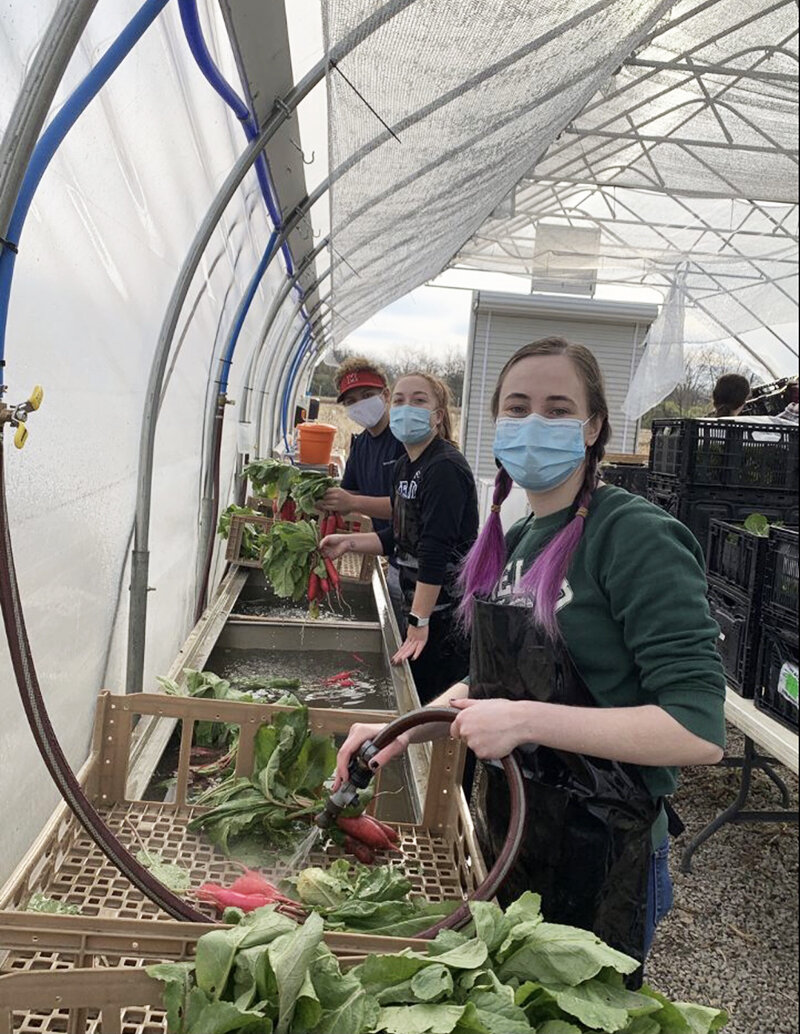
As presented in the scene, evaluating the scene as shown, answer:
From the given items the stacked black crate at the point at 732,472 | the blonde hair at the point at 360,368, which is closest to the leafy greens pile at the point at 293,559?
the blonde hair at the point at 360,368

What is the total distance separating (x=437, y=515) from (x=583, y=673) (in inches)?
77.2

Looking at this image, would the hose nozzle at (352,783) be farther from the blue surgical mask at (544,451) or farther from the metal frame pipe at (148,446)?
the metal frame pipe at (148,446)

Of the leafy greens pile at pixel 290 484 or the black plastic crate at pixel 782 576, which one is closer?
the black plastic crate at pixel 782 576

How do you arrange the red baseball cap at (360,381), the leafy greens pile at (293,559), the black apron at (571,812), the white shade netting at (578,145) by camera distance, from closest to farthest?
the black apron at (571,812) → the white shade netting at (578,145) → the leafy greens pile at (293,559) → the red baseball cap at (360,381)

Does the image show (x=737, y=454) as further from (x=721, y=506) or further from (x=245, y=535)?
(x=245, y=535)

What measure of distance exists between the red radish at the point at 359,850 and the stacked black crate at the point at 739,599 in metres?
2.32

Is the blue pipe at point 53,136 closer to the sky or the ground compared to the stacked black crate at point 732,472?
closer to the sky

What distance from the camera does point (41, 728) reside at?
143 centimetres

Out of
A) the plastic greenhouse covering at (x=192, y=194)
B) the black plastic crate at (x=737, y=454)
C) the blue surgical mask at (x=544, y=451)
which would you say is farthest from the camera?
the black plastic crate at (x=737, y=454)

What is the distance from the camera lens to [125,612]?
3693 mm

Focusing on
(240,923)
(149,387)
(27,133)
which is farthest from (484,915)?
(149,387)

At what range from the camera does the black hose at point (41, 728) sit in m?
1.40

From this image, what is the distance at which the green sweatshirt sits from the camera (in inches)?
59.3

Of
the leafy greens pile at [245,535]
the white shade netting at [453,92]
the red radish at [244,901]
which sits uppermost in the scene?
the white shade netting at [453,92]
